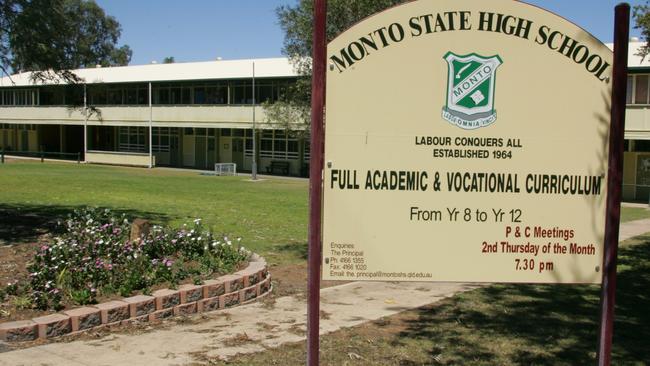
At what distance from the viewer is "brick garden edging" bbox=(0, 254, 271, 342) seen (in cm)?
508

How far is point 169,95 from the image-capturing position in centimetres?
4731

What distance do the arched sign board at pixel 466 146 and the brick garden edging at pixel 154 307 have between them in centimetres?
278

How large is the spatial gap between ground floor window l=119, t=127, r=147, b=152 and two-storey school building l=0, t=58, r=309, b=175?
0.08 meters

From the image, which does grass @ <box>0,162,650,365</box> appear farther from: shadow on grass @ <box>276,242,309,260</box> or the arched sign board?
the arched sign board

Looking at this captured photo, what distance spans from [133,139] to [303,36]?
2658cm

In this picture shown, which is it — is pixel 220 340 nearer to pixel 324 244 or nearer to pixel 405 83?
pixel 324 244

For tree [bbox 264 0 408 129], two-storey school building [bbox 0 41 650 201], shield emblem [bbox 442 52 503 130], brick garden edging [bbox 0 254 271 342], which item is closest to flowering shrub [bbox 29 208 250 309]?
brick garden edging [bbox 0 254 271 342]

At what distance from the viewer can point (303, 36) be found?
28547 millimetres

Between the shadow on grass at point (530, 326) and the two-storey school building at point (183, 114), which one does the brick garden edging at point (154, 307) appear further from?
the two-storey school building at point (183, 114)

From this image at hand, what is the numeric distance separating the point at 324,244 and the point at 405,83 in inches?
39.6

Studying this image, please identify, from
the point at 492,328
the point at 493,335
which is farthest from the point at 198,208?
the point at 493,335

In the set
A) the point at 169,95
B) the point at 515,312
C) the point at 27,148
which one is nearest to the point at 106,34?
the point at 27,148

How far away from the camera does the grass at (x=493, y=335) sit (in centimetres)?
500

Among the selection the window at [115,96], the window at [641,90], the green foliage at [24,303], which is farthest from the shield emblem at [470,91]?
the window at [115,96]
